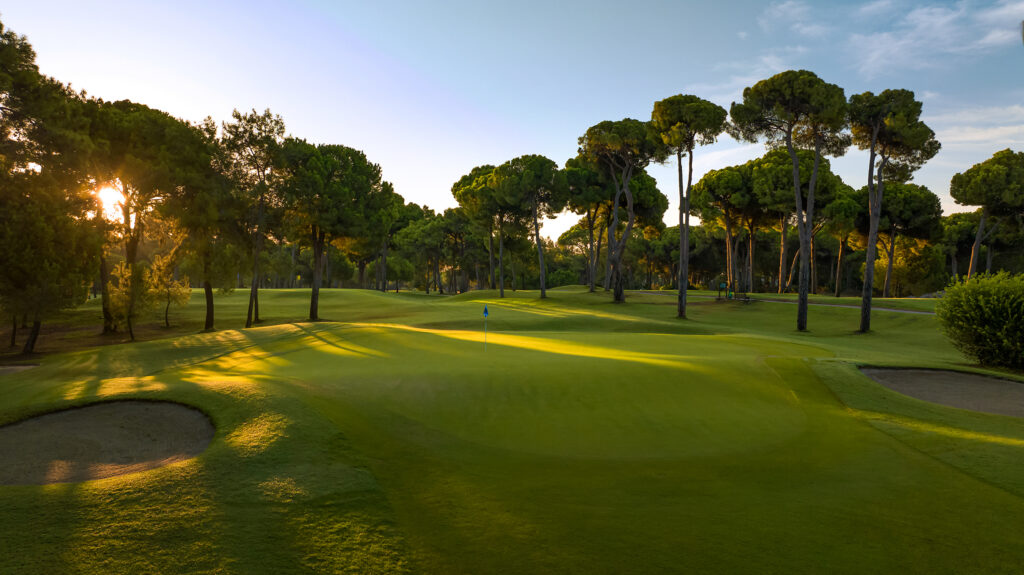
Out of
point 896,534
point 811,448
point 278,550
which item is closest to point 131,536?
point 278,550

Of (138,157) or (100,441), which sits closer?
(100,441)

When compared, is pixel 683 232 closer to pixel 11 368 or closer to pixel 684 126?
pixel 684 126

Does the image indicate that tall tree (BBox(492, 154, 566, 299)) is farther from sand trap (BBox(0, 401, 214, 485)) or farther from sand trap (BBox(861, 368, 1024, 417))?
sand trap (BBox(0, 401, 214, 485))

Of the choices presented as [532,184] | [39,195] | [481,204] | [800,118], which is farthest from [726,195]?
[39,195]

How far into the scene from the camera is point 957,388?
12.4 m

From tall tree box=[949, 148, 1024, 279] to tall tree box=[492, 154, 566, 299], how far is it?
4039 cm

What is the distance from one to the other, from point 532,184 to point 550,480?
4382 centimetres

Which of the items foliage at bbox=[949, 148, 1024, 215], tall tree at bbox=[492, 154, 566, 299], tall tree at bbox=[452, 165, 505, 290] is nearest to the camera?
foliage at bbox=[949, 148, 1024, 215]

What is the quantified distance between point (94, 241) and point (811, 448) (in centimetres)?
3191

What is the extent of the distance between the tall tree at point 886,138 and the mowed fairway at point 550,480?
23.3 meters

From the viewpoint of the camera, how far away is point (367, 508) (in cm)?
528

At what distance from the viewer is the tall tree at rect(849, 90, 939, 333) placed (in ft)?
96.3

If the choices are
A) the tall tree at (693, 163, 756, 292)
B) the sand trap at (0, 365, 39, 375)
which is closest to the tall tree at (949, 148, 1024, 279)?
the tall tree at (693, 163, 756, 292)

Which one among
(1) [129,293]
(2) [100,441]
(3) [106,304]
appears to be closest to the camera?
(2) [100,441]
